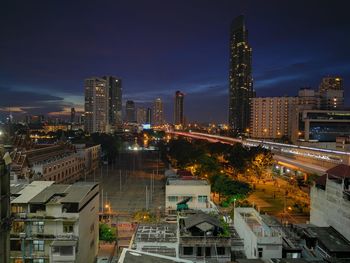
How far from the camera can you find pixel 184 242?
14414mm

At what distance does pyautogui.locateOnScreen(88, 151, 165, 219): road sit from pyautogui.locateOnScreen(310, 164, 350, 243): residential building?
1232 cm

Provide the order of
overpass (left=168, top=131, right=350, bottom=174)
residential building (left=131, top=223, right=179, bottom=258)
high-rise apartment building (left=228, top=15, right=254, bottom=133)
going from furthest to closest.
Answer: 1. high-rise apartment building (left=228, top=15, right=254, bottom=133)
2. overpass (left=168, top=131, right=350, bottom=174)
3. residential building (left=131, top=223, right=179, bottom=258)

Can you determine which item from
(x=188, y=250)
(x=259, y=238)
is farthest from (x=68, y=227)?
(x=259, y=238)

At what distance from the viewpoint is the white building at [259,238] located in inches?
559

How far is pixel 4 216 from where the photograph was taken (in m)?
6.44

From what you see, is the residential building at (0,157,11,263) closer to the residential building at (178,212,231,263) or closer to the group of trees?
the residential building at (178,212,231,263)

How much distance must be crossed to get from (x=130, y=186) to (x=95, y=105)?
Answer: 124 metres

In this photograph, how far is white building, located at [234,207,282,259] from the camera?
1420 centimetres

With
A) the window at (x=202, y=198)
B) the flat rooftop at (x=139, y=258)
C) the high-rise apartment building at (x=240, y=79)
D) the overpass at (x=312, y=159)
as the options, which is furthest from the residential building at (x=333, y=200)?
the high-rise apartment building at (x=240, y=79)

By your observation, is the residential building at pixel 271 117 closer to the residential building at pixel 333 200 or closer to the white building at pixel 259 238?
the residential building at pixel 333 200

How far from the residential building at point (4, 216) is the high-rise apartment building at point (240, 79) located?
16580cm

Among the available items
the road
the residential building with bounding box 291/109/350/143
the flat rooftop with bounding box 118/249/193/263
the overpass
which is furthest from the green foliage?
the residential building with bounding box 291/109/350/143

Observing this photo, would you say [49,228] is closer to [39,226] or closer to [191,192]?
[39,226]

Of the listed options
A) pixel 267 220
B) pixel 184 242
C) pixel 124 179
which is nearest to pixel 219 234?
pixel 184 242
